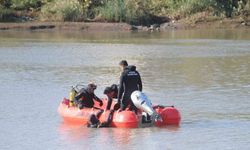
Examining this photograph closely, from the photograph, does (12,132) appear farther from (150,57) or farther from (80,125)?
(150,57)

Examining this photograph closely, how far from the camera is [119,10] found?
56.2 meters

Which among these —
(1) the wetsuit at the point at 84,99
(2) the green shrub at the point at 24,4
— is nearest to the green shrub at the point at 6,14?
(2) the green shrub at the point at 24,4

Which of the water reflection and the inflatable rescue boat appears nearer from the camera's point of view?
the water reflection

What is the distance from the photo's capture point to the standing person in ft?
55.1

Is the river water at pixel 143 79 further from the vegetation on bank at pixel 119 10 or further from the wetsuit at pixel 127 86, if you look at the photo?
the vegetation on bank at pixel 119 10

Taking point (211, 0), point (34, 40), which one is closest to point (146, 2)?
point (211, 0)

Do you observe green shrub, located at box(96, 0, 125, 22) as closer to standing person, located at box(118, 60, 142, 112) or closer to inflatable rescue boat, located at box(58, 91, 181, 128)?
inflatable rescue boat, located at box(58, 91, 181, 128)

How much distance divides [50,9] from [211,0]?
471 inches

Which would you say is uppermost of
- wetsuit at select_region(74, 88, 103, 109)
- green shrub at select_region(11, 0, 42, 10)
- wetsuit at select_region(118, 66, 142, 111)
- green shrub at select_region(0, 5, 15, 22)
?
wetsuit at select_region(118, 66, 142, 111)

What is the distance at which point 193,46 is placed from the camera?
41125mm

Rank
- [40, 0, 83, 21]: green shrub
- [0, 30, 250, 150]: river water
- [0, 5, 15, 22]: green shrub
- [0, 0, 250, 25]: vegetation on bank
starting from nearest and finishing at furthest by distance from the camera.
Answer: [0, 30, 250, 150]: river water
[0, 5, 15, 22]: green shrub
[40, 0, 83, 21]: green shrub
[0, 0, 250, 25]: vegetation on bank

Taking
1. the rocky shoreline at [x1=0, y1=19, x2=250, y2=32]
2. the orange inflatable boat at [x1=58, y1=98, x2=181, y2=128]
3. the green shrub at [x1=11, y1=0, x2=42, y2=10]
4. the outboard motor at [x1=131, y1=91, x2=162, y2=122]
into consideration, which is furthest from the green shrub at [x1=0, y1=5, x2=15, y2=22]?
the outboard motor at [x1=131, y1=91, x2=162, y2=122]

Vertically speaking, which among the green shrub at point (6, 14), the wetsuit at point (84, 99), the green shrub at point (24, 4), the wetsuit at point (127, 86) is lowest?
the green shrub at point (6, 14)

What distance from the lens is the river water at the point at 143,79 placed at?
620 inches
